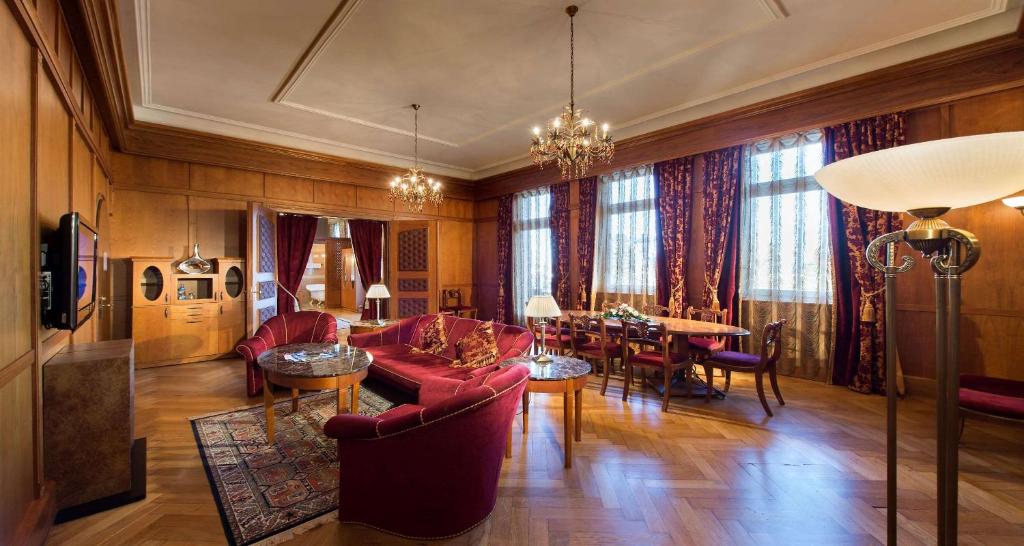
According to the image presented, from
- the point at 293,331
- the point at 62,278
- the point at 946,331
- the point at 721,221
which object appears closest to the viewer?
the point at 946,331

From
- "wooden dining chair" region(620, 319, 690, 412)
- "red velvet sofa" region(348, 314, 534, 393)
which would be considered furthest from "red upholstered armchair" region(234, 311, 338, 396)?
"wooden dining chair" region(620, 319, 690, 412)

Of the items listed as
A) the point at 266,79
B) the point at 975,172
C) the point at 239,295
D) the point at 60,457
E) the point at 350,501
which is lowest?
the point at 350,501

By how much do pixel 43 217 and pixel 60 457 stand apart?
1254 millimetres

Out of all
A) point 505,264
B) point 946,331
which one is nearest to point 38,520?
point 946,331

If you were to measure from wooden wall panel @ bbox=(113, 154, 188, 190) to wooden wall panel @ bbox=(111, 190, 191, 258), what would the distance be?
0.14 m

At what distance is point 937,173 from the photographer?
2.79 feet

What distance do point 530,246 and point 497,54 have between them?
4.04 metres

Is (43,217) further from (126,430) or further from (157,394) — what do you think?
(157,394)

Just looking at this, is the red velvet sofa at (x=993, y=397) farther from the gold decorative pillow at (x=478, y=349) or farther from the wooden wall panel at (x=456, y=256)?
the wooden wall panel at (x=456, y=256)

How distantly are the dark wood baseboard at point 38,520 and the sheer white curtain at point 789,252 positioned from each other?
5.79m

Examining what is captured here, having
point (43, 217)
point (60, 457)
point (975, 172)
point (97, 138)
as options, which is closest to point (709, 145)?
point (975, 172)

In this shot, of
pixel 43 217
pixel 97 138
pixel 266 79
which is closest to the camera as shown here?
pixel 43 217

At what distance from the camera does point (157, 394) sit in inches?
160

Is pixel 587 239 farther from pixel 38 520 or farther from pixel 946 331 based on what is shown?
pixel 38 520
